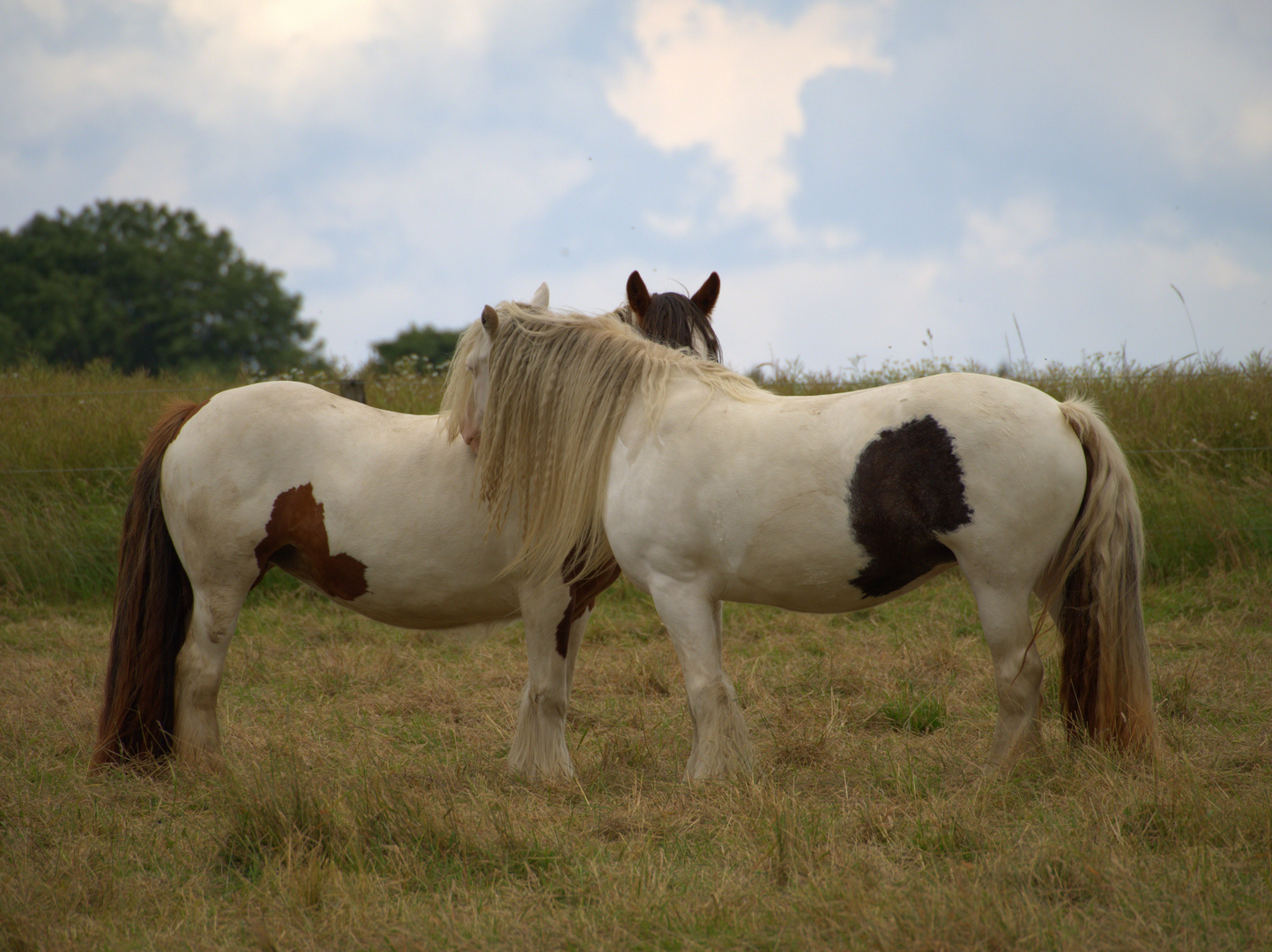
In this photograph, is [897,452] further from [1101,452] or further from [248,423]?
[248,423]

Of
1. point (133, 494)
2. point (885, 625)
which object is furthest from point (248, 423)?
point (885, 625)

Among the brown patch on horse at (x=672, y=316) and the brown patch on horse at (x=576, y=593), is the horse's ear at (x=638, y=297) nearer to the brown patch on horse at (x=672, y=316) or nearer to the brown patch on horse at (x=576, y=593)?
the brown patch on horse at (x=672, y=316)

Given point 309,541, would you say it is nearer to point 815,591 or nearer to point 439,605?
point 439,605

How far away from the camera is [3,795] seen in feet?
10.5

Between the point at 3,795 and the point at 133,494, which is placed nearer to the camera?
the point at 3,795

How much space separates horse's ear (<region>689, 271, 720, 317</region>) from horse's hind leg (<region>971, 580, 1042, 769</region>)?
170 centimetres

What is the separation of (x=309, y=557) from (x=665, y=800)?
164cm

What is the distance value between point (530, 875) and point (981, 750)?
6.12ft

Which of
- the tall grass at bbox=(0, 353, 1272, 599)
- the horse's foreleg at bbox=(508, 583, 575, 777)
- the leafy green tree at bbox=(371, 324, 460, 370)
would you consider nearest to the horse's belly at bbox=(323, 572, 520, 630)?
the horse's foreleg at bbox=(508, 583, 575, 777)

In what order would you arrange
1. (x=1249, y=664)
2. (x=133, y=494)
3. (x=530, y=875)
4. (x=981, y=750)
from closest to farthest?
(x=530, y=875), (x=981, y=750), (x=133, y=494), (x=1249, y=664)

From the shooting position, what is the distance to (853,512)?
2926mm

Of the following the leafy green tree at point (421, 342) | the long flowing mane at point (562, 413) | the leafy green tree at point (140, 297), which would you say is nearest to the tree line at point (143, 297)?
the leafy green tree at point (140, 297)

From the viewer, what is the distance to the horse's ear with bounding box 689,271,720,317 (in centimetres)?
401

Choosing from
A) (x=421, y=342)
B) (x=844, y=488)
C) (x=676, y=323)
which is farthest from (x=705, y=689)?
(x=421, y=342)
